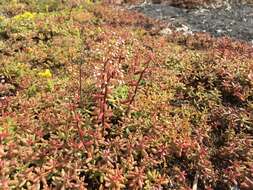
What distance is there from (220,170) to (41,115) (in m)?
3.14

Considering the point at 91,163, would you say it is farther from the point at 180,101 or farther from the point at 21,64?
the point at 21,64

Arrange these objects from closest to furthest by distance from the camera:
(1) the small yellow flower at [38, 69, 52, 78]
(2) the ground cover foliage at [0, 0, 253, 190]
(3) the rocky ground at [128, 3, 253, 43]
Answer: (2) the ground cover foliage at [0, 0, 253, 190] → (1) the small yellow flower at [38, 69, 52, 78] → (3) the rocky ground at [128, 3, 253, 43]

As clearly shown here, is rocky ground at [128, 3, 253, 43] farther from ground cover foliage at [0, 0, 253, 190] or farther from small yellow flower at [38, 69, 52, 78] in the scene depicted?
small yellow flower at [38, 69, 52, 78]

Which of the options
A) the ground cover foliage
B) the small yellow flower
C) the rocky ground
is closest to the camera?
the ground cover foliage

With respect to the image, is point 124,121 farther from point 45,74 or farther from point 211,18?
point 211,18

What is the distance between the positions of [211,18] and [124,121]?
1028 centimetres


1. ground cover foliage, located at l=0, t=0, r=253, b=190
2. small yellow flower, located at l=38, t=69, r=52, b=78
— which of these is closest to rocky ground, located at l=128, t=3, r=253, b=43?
ground cover foliage, located at l=0, t=0, r=253, b=190

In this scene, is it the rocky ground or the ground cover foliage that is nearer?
the ground cover foliage

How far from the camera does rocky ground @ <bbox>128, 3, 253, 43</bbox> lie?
44.4ft

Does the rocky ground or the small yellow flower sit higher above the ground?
the small yellow flower

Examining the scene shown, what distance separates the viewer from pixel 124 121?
629 centimetres

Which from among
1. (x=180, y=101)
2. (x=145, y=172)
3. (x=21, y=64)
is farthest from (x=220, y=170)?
(x=21, y=64)

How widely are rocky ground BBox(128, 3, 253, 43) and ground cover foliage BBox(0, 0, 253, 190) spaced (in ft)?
16.6

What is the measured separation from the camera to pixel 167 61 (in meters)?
8.81
